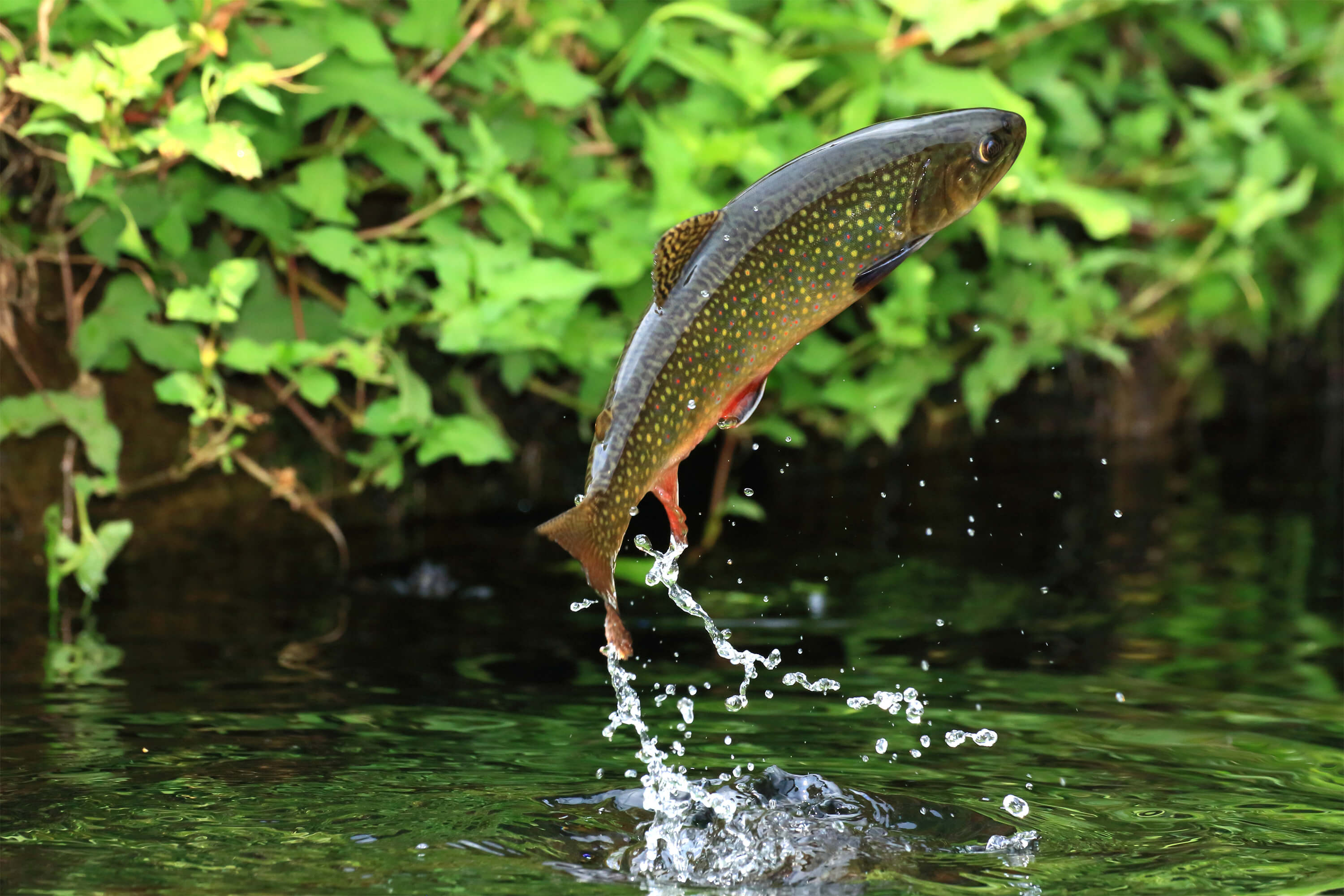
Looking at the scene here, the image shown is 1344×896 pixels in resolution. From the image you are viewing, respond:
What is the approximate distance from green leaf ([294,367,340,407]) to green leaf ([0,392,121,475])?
0.49m

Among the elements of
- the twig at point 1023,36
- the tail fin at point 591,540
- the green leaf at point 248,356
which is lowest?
the tail fin at point 591,540

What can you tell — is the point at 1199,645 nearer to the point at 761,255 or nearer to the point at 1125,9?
the point at 761,255

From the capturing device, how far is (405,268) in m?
4.73

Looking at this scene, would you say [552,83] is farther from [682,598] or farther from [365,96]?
[682,598]

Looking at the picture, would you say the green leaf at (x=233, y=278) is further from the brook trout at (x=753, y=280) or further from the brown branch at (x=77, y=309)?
the brook trout at (x=753, y=280)

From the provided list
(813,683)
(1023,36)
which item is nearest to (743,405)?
(813,683)

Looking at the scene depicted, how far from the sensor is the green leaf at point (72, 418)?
441 cm

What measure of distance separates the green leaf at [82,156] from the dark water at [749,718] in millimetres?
1128

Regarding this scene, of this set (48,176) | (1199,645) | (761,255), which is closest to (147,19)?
(48,176)

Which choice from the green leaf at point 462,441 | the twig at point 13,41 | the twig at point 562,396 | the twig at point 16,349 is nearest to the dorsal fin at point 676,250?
the green leaf at point 462,441

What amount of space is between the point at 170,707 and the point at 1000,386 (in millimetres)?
3387

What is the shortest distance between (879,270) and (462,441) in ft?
7.26

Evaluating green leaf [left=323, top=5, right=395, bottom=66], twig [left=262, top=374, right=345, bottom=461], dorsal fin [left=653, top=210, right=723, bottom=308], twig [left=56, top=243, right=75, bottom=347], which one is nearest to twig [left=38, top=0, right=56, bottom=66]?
twig [left=56, top=243, right=75, bottom=347]

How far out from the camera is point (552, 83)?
472 cm
